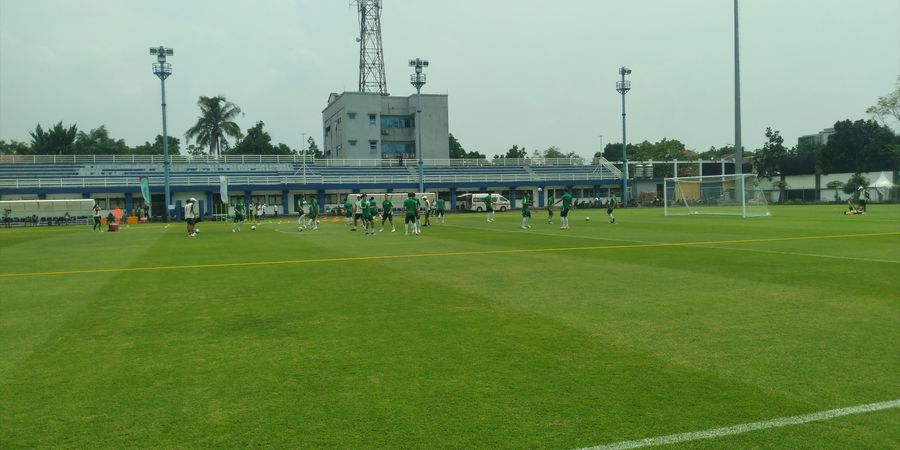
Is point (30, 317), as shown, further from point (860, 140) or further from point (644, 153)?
point (644, 153)

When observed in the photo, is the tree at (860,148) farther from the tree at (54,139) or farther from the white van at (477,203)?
the tree at (54,139)

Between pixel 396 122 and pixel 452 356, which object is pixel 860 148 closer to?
pixel 396 122

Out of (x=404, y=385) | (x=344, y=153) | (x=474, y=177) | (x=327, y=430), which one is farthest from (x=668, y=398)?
(x=344, y=153)

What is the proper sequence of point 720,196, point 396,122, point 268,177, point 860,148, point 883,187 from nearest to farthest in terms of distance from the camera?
1. point 720,196
2. point 883,187
3. point 268,177
4. point 860,148
5. point 396,122

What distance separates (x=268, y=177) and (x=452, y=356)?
65.6m

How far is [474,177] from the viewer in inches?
2997

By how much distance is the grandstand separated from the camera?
203 ft

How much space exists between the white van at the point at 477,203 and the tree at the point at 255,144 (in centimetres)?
4585

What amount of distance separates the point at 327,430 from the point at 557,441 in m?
1.63

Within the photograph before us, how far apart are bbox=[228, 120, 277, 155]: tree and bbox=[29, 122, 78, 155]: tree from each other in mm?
22960

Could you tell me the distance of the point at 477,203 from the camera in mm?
69312

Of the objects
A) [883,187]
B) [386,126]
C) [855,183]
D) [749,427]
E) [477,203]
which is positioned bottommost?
[749,427]

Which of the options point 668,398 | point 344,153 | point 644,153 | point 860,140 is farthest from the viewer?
point 644,153

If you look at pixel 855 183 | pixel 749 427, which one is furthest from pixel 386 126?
pixel 749 427
